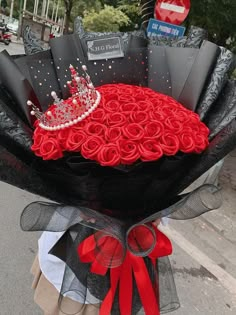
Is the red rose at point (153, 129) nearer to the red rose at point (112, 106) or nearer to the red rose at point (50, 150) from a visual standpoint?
the red rose at point (112, 106)

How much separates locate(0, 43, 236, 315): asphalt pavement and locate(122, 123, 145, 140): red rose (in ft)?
6.12

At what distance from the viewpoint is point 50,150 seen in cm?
95

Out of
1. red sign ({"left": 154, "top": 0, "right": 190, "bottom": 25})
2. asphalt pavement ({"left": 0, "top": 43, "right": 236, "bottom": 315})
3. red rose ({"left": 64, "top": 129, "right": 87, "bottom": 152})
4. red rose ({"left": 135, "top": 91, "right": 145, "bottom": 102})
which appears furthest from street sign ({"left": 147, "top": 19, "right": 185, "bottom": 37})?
red rose ({"left": 64, "top": 129, "right": 87, "bottom": 152})

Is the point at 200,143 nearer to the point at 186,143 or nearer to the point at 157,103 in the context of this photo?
the point at 186,143

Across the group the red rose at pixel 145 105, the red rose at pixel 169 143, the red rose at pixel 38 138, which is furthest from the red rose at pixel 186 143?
the red rose at pixel 38 138

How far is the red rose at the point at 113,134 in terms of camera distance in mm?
951

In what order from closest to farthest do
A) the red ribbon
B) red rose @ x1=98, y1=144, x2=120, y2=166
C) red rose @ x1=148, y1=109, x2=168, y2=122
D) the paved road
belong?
red rose @ x1=98, y1=144, x2=120, y2=166 < red rose @ x1=148, y1=109, x2=168, y2=122 < the red ribbon < the paved road

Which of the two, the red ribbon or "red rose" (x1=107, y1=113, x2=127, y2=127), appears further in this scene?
the red ribbon

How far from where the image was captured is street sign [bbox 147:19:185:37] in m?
5.22

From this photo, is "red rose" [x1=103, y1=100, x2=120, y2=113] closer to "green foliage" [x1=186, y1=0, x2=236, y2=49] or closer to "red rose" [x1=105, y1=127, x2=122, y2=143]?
"red rose" [x1=105, y1=127, x2=122, y2=143]

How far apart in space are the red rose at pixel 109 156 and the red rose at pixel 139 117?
12 cm

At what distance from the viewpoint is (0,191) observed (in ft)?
13.2

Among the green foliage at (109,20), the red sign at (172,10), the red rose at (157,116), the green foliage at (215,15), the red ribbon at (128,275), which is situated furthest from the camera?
the green foliage at (109,20)

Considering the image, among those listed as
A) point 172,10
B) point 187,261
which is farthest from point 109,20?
point 187,261
